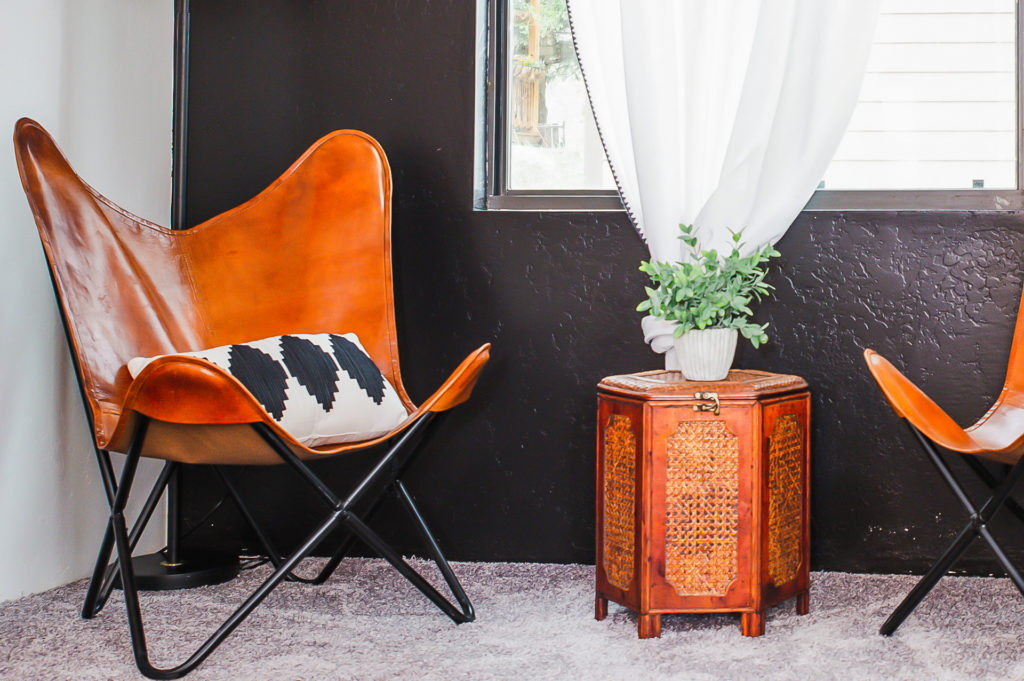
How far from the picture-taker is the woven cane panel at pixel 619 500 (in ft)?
6.18

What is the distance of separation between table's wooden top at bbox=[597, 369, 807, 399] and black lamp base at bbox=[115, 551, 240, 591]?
3.60ft

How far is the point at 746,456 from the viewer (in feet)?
6.03

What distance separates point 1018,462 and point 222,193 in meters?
2.14

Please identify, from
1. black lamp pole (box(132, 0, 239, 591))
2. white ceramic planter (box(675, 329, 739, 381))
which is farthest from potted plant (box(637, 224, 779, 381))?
black lamp pole (box(132, 0, 239, 591))

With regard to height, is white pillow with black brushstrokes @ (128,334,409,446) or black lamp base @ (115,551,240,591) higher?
white pillow with black brushstrokes @ (128,334,409,446)

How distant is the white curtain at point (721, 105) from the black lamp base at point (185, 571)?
1.26 meters

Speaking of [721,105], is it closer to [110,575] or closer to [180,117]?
[180,117]

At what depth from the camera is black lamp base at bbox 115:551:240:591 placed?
84.9 inches

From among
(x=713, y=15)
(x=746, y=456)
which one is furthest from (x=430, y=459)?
(x=713, y=15)

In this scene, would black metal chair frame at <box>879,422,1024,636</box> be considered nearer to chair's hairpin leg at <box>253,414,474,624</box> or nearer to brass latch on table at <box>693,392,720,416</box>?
brass latch on table at <box>693,392,720,416</box>

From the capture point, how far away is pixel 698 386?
6.23 ft

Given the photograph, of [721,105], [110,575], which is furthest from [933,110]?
[110,575]

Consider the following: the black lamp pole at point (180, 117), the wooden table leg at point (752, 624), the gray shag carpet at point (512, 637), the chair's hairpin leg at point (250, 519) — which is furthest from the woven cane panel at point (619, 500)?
the black lamp pole at point (180, 117)

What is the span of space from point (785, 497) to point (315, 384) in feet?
3.49
